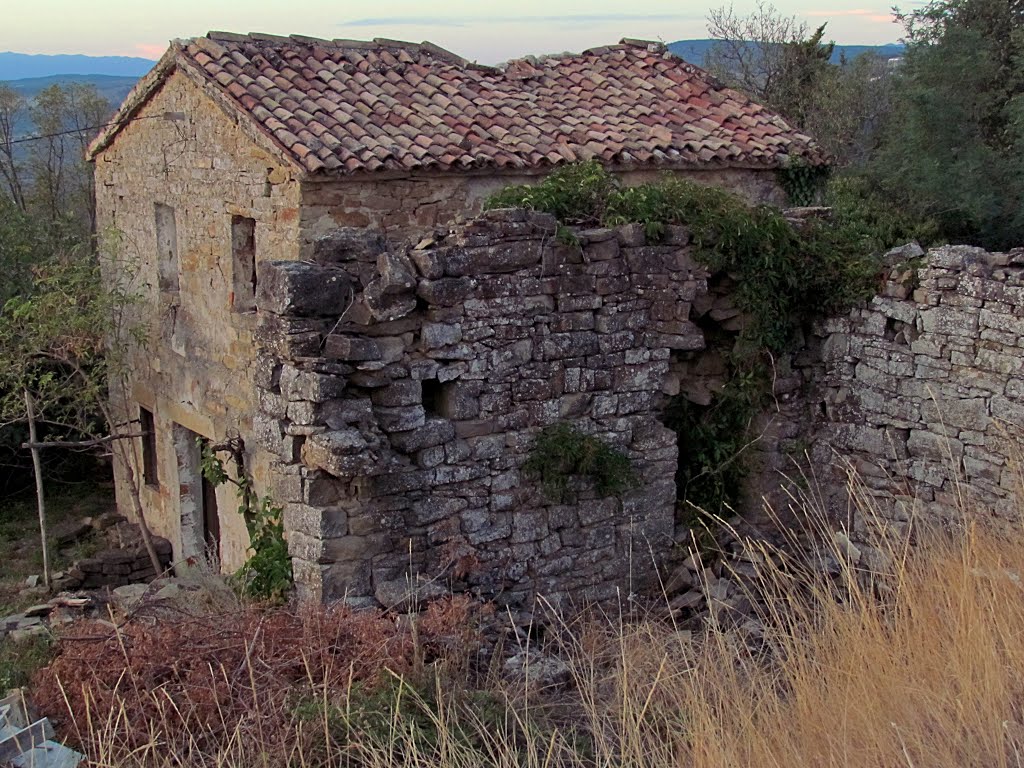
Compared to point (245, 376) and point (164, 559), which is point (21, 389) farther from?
point (245, 376)

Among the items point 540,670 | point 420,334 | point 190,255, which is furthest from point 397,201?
point 540,670

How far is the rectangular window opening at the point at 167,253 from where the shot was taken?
11922mm

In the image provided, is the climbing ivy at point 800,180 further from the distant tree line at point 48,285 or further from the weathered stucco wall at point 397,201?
the distant tree line at point 48,285

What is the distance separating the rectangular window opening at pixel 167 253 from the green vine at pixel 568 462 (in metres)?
6.99

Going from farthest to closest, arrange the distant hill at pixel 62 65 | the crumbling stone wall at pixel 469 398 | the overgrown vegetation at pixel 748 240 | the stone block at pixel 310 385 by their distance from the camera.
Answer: the distant hill at pixel 62 65, the overgrown vegetation at pixel 748 240, the crumbling stone wall at pixel 469 398, the stone block at pixel 310 385

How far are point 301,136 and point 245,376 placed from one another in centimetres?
245

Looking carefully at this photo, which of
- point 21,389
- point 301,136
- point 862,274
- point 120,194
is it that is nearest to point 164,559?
point 21,389

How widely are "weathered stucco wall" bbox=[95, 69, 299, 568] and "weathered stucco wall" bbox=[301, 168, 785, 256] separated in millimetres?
215

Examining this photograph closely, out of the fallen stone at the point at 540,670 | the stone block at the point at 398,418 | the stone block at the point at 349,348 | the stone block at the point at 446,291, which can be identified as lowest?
the fallen stone at the point at 540,670

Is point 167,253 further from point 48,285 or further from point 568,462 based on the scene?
point 568,462

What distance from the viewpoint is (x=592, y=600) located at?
667 centimetres

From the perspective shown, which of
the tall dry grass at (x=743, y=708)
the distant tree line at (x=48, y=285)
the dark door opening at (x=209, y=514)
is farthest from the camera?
the dark door opening at (x=209, y=514)

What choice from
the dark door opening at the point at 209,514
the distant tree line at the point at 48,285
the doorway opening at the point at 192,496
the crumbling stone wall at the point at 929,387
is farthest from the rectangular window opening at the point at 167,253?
the crumbling stone wall at the point at 929,387

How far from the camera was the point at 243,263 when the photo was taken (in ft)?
34.6
